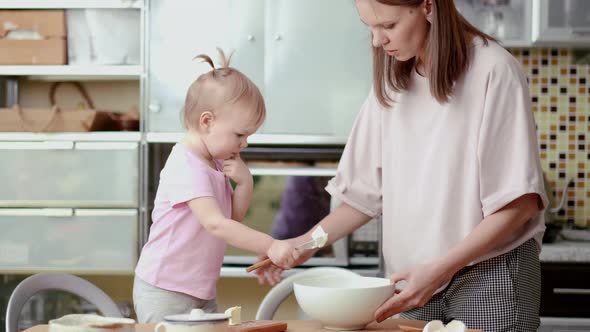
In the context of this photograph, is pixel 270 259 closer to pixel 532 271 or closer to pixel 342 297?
pixel 342 297

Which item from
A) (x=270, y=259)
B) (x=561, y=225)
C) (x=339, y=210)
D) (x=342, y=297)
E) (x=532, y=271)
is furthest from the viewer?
(x=561, y=225)

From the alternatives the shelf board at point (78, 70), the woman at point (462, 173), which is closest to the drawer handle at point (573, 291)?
the woman at point (462, 173)

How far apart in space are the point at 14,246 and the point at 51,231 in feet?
0.52

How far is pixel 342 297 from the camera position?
5.09 feet

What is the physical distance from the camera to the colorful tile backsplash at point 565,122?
12.0 feet

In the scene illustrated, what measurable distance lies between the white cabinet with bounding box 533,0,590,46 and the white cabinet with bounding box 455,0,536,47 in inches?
1.7

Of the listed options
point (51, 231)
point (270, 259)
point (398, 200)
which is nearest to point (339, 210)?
point (398, 200)

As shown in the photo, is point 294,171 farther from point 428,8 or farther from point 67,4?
point 428,8

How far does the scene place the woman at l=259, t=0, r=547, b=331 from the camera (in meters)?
1.76

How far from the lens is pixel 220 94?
73.4 inches

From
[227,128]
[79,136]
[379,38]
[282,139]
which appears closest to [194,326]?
[227,128]

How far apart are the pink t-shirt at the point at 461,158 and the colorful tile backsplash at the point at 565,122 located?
1.89 m

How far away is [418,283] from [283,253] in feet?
0.84

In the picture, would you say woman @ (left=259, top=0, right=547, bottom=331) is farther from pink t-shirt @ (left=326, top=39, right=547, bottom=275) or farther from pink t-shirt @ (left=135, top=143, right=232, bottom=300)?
pink t-shirt @ (left=135, top=143, right=232, bottom=300)
